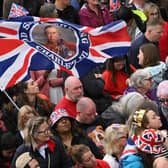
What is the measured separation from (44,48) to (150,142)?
2600 mm

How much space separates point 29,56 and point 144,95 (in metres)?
1.73

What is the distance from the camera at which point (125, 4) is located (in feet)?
45.4

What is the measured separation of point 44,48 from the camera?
31.5 feet

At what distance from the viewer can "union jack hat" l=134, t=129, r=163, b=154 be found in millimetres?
7570

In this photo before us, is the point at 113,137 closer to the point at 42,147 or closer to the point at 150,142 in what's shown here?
the point at 42,147

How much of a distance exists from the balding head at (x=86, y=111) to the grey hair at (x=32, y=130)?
95 centimetres

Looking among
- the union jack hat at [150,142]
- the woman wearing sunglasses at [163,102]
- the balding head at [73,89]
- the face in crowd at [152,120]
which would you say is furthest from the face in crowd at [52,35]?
the union jack hat at [150,142]

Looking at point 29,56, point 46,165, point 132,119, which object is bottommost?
point 46,165

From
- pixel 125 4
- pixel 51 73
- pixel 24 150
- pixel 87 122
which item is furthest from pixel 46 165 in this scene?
pixel 125 4

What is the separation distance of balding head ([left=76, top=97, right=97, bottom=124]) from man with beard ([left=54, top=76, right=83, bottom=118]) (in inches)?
11.5

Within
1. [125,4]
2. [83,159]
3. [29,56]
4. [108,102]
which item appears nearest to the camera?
[83,159]

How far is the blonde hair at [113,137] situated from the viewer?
865 centimetres

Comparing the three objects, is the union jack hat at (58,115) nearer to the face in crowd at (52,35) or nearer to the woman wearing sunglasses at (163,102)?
the face in crowd at (52,35)

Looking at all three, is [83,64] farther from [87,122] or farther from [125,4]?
[125,4]
